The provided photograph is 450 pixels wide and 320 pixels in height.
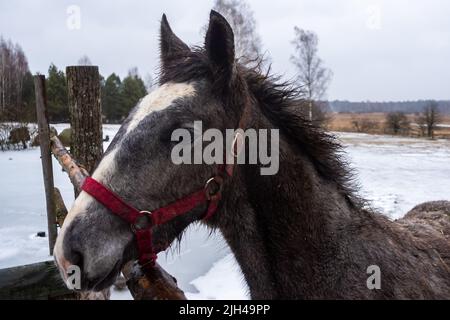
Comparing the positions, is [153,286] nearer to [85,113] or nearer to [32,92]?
[85,113]

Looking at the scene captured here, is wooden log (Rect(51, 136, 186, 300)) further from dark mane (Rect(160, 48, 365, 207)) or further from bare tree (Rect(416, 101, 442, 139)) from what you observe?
bare tree (Rect(416, 101, 442, 139))

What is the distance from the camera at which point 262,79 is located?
6.37ft

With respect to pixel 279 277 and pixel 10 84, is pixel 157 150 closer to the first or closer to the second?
pixel 279 277

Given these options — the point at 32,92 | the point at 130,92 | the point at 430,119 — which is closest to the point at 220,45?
the point at 32,92

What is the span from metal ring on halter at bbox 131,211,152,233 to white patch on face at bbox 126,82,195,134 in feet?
1.15

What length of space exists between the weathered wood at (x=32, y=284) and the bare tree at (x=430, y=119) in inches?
1298

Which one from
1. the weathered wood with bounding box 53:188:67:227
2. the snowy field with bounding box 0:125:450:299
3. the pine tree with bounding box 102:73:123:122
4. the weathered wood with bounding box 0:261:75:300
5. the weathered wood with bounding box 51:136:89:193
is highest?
the pine tree with bounding box 102:73:123:122

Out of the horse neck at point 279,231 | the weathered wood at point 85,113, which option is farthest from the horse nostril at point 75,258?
the weathered wood at point 85,113

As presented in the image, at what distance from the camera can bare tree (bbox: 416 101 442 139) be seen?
31438 mm

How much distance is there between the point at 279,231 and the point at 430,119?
34295 mm

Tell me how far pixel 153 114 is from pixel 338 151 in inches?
39.2

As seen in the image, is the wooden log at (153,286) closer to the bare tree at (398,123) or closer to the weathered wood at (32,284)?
the weathered wood at (32,284)

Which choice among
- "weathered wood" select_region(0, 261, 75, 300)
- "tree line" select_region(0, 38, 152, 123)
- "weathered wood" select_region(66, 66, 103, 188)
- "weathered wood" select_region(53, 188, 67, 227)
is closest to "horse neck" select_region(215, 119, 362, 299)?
"weathered wood" select_region(66, 66, 103, 188)

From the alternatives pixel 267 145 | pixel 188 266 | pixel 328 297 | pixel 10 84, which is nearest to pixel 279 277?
pixel 328 297
